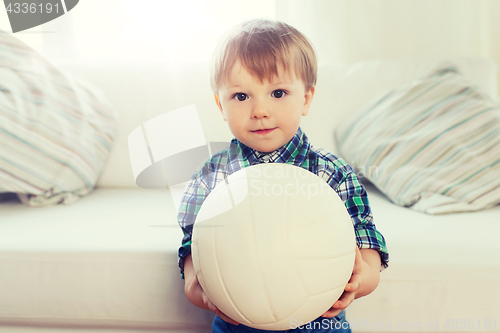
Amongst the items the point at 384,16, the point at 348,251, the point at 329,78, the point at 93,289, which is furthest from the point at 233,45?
the point at 384,16

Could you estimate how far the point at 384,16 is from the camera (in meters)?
2.31

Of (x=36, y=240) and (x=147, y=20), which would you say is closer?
(x=36, y=240)

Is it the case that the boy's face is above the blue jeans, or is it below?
above

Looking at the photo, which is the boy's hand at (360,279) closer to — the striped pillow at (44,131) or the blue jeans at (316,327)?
the blue jeans at (316,327)

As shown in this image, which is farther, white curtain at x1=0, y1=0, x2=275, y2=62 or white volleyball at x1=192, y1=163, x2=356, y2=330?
white curtain at x1=0, y1=0, x2=275, y2=62

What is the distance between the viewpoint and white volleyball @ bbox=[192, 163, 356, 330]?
25.8 inches

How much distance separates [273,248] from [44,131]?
3.53 ft

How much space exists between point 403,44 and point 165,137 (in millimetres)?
1651

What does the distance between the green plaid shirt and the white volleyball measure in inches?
8.0

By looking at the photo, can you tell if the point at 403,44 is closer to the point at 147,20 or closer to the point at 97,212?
the point at 147,20

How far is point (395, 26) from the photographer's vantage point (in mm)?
2326

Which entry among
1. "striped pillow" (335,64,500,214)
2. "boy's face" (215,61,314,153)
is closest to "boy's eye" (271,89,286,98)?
"boy's face" (215,61,314,153)

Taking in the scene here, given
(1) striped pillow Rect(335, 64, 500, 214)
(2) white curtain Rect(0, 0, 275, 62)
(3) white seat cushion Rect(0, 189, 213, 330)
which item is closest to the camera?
(3) white seat cushion Rect(0, 189, 213, 330)

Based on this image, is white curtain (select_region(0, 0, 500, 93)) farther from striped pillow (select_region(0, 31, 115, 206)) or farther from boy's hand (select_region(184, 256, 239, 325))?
boy's hand (select_region(184, 256, 239, 325))
